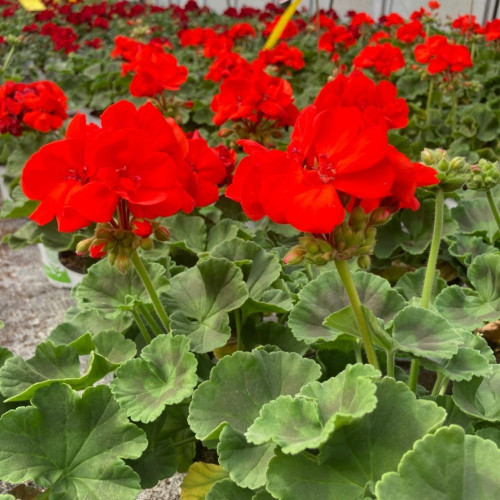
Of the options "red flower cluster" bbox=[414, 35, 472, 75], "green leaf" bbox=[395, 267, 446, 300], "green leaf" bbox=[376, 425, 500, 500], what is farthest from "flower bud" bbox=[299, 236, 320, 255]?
"red flower cluster" bbox=[414, 35, 472, 75]

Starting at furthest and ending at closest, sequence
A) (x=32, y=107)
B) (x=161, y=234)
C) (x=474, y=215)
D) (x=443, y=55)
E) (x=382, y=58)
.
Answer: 1. (x=382, y=58)
2. (x=443, y=55)
3. (x=32, y=107)
4. (x=474, y=215)
5. (x=161, y=234)

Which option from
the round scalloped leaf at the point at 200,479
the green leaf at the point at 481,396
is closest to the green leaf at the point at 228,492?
the round scalloped leaf at the point at 200,479

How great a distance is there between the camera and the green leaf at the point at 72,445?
97 centimetres

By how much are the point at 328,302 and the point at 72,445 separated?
476 mm

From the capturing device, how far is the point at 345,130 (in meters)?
0.78

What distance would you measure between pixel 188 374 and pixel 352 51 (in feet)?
14.7

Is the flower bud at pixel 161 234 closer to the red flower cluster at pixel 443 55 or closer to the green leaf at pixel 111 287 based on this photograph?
the green leaf at pixel 111 287

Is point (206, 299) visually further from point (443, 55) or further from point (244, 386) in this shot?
point (443, 55)

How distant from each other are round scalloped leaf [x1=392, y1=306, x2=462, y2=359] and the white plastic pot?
1569mm

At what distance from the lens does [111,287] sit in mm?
1358

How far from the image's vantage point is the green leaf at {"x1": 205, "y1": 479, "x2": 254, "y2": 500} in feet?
3.14

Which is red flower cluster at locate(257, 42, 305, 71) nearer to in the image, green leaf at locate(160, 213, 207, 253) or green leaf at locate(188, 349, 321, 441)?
green leaf at locate(160, 213, 207, 253)

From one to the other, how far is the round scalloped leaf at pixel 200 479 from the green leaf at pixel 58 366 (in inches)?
9.6

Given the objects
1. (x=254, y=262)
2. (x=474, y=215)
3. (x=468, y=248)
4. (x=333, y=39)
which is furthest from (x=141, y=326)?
(x=333, y=39)
